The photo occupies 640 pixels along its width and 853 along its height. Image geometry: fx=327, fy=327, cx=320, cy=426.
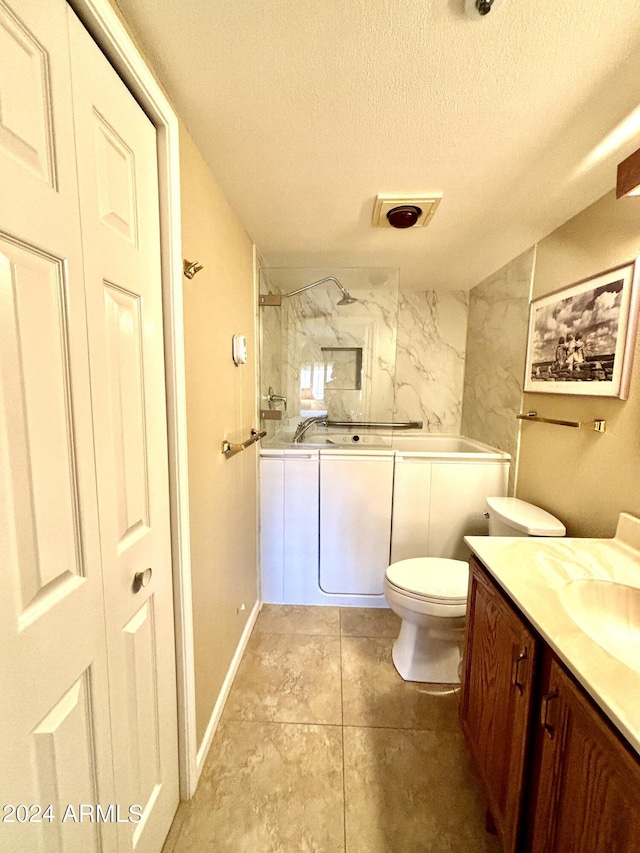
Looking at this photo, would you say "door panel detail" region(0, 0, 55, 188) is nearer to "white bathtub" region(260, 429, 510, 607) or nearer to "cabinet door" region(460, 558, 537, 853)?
"cabinet door" region(460, 558, 537, 853)

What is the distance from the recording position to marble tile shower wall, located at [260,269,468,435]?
2.29 metres

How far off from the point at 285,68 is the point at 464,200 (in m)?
0.89

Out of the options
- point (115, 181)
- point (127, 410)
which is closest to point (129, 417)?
point (127, 410)

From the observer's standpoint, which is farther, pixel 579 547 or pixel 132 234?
pixel 579 547

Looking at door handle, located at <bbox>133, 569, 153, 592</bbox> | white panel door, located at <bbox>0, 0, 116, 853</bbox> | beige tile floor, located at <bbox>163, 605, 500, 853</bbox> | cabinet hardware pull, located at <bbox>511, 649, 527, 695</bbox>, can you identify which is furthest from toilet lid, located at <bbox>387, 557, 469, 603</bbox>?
white panel door, located at <bbox>0, 0, 116, 853</bbox>

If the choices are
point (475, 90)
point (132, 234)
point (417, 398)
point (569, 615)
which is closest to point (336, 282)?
point (417, 398)

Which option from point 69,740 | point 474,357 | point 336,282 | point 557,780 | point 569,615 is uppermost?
point 336,282

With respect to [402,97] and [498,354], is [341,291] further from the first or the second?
[402,97]

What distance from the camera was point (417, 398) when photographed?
2.96 m

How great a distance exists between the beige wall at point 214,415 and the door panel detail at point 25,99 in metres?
0.48

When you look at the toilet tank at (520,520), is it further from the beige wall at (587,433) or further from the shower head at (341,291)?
the shower head at (341,291)

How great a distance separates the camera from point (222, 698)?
4.57 ft

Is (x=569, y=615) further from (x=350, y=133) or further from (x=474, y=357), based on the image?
(x=474, y=357)

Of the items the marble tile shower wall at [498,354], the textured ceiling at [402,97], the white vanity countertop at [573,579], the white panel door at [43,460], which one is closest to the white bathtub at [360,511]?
the marble tile shower wall at [498,354]
